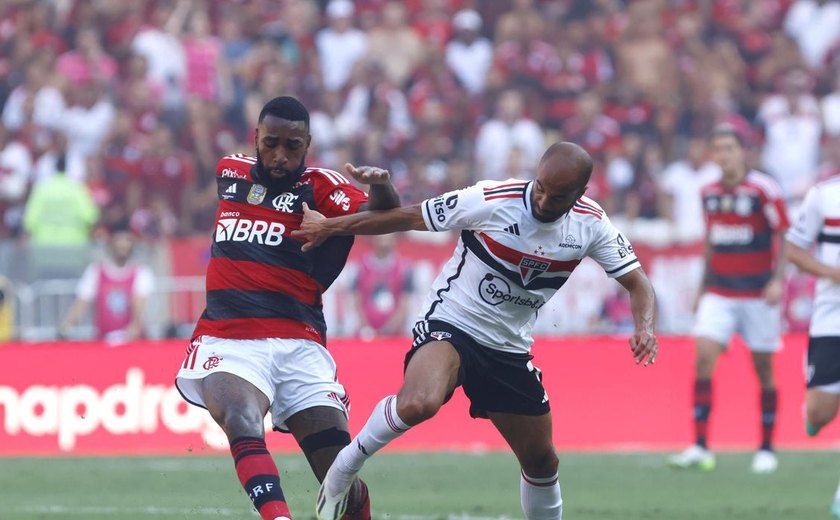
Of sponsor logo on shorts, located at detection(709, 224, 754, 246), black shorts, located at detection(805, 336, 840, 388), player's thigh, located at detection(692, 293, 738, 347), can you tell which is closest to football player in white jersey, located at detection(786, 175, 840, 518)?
black shorts, located at detection(805, 336, 840, 388)

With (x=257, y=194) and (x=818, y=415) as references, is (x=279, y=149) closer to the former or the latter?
(x=257, y=194)

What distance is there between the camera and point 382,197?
8125 millimetres

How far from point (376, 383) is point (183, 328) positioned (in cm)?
279

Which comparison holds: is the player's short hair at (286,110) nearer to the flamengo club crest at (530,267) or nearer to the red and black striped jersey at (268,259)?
the red and black striped jersey at (268,259)

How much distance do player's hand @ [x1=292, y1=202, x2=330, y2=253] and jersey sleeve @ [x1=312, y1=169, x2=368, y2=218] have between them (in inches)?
5.7

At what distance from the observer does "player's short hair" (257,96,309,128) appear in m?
8.20

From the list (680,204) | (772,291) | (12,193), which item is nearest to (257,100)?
(12,193)

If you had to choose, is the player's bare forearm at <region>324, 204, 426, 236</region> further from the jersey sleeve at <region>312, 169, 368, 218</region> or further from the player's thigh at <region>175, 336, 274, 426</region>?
the player's thigh at <region>175, 336, 274, 426</region>

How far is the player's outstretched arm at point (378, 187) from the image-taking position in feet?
26.1

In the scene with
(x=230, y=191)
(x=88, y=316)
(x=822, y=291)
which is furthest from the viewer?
(x=88, y=316)

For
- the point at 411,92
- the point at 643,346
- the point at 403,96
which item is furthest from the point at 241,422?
the point at 411,92

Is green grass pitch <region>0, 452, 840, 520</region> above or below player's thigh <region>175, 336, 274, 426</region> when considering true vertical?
below

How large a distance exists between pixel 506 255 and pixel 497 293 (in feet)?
0.77

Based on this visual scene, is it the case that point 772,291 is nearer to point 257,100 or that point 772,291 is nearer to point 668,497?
point 668,497
